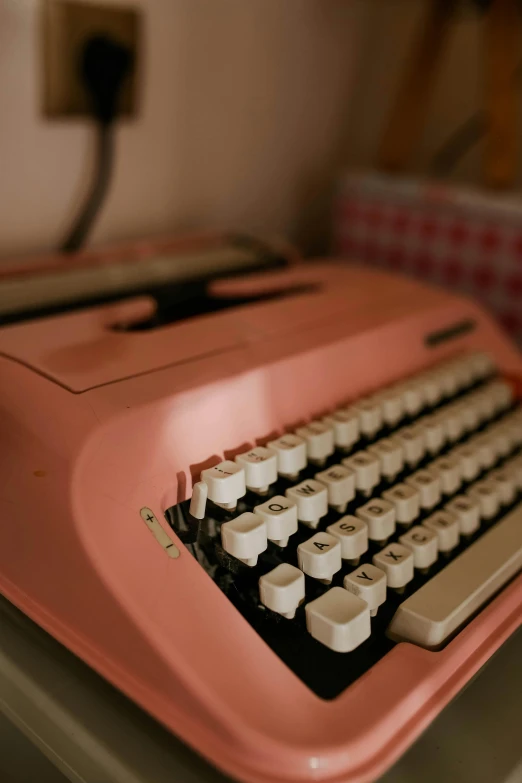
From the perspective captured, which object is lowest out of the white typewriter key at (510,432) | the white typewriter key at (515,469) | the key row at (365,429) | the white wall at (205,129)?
the white typewriter key at (515,469)

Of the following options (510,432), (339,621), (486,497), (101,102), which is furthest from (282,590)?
(101,102)

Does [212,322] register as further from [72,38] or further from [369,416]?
[72,38]

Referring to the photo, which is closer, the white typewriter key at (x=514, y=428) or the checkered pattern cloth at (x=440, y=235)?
the white typewriter key at (x=514, y=428)

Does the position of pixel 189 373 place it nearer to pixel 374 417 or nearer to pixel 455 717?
pixel 374 417

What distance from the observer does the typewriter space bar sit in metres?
0.45

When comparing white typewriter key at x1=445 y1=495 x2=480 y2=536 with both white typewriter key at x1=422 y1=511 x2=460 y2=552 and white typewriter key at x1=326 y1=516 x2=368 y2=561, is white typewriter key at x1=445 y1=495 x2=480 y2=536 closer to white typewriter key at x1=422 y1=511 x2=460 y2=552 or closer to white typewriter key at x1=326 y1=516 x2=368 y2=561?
white typewriter key at x1=422 y1=511 x2=460 y2=552

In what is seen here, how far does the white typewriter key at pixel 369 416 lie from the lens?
23.0 inches

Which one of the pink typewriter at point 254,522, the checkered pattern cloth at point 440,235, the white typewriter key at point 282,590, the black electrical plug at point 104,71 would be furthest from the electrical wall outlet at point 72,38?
the white typewriter key at point 282,590

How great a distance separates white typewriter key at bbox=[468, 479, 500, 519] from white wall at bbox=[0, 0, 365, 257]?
0.58 meters

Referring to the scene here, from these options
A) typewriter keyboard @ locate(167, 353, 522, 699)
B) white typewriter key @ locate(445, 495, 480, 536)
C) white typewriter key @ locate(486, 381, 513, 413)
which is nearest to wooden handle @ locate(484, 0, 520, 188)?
white typewriter key @ locate(486, 381, 513, 413)

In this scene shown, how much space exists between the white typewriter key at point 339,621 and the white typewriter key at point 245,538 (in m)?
0.05

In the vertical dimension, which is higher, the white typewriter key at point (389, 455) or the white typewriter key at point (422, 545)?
the white typewriter key at point (389, 455)

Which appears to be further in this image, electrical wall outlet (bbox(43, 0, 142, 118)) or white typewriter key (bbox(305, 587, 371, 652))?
electrical wall outlet (bbox(43, 0, 142, 118))

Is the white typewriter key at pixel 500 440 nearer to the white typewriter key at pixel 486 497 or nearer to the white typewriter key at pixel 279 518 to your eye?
the white typewriter key at pixel 486 497
